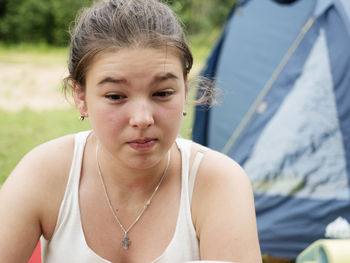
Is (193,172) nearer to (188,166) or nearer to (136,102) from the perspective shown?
(188,166)

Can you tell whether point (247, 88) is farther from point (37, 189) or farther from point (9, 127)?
point (9, 127)

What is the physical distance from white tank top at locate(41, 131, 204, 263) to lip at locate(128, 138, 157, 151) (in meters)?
0.22

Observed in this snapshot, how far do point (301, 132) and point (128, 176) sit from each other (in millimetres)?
1385

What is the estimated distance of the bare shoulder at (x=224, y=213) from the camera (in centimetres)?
114

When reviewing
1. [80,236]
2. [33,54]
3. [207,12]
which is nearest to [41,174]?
[80,236]

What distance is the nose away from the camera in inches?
41.7

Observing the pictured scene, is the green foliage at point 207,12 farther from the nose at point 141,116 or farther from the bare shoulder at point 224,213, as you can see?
the nose at point 141,116

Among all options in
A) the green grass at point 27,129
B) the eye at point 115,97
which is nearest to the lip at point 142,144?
the eye at point 115,97

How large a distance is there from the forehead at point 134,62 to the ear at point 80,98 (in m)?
0.11

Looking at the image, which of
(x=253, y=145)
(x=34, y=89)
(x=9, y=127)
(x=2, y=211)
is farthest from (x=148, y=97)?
(x=34, y=89)

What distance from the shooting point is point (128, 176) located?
1.30 m

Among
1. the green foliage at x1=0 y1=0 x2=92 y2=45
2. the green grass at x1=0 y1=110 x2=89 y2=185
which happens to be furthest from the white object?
the green foliage at x1=0 y1=0 x2=92 y2=45

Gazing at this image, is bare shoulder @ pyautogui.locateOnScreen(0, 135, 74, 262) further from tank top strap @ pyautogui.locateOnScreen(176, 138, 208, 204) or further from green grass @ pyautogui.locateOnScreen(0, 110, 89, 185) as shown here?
green grass @ pyautogui.locateOnScreen(0, 110, 89, 185)

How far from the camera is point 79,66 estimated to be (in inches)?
46.9
